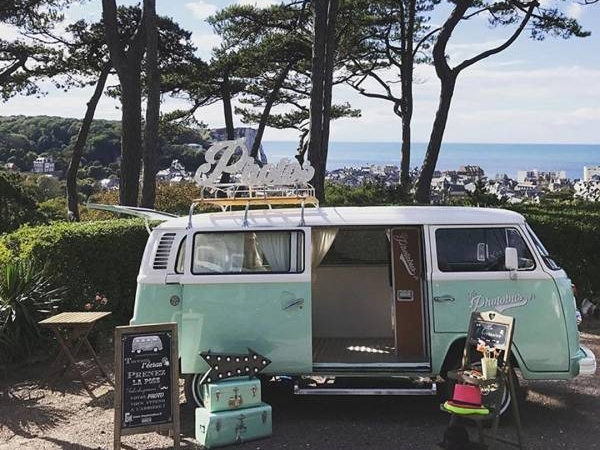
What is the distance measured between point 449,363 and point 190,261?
258cm

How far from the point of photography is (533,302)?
6258 millimetres

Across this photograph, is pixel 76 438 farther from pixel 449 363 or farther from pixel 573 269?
pixel 573 269

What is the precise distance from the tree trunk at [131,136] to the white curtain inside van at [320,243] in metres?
9.88

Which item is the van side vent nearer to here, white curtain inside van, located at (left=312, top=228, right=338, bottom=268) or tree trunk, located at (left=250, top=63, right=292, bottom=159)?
white curtain inside van, located at (left=312, top=228, right=338, bottom=268)

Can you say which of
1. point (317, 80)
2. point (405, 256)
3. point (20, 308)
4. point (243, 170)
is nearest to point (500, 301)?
point (405, 256)

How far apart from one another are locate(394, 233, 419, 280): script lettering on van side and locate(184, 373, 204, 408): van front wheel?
2.26 metres

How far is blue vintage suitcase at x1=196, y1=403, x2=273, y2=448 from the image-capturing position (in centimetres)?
578

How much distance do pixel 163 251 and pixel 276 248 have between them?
1058mm

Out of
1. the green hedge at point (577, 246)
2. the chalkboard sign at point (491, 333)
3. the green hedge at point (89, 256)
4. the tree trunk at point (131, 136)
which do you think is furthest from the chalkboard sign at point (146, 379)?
the tree trunk at point (131, 136)

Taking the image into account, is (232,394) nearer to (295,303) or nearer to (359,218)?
(295,303)

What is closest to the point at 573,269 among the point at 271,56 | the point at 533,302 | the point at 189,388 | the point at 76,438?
the point at 533,302

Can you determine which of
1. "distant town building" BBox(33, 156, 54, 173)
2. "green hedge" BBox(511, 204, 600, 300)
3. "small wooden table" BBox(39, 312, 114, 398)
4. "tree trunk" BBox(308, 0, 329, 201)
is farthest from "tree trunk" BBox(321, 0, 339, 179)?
"distant town building" BBox(33, 156, 54, 173)

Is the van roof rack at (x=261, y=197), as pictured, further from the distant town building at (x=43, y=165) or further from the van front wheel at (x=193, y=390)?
the distant town building at (x=43, y=165)

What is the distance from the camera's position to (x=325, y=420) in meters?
6.54
